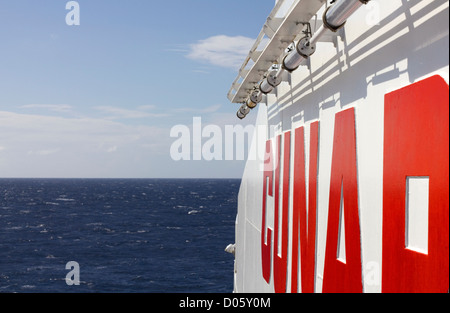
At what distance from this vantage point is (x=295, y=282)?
7.78 m

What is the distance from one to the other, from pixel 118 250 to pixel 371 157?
214ft

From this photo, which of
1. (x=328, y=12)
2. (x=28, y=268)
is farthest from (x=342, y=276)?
(x=28, y=268)

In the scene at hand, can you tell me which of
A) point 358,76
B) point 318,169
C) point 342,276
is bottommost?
point 342,276

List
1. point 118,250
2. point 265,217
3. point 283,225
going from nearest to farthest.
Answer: point 283,225 → point 265,217 → point 118,250

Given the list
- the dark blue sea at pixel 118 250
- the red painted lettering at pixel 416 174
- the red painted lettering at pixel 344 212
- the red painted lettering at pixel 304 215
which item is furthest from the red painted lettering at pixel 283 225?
the dark blue sea at pixel 118 250

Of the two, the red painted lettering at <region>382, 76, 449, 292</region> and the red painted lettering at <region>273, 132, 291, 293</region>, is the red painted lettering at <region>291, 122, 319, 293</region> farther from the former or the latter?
the red painted lettering at <region>382, 76, 449, 292</region>

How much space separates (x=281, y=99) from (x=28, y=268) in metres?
53.2

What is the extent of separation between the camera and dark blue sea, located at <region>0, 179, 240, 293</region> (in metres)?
49.7

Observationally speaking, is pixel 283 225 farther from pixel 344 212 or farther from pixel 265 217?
pixel 344 212

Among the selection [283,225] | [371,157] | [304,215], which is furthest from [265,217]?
[371,157]

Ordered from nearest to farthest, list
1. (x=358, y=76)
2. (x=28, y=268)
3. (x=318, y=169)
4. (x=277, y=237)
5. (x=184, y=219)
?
(x=358, y=76) → (x=318, y=169) → (x=277, y=237) → (x=28, y=268) → (x=184, y=219)

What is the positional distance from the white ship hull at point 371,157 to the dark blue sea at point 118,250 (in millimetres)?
41272

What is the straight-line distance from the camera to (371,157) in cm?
500
